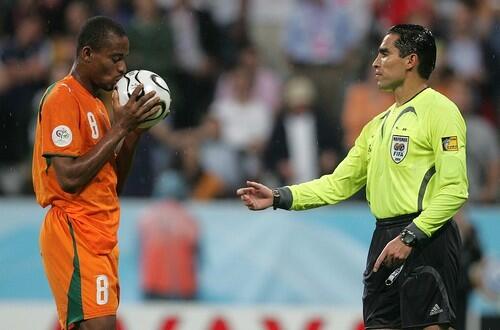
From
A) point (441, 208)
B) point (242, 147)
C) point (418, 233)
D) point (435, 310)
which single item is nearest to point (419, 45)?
point (441, 208)

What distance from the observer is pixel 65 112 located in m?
6.26

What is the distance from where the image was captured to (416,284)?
6281mm

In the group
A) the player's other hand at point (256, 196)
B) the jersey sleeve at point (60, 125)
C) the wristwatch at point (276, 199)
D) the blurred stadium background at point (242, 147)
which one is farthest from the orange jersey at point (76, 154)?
the blurred stadium background at point (242, 147)

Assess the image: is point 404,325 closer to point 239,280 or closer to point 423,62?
point 423,62

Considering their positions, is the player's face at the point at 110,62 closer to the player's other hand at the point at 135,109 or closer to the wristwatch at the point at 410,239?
the player's other hand at the point at 135,109

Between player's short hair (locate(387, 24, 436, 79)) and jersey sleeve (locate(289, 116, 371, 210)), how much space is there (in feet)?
1.76

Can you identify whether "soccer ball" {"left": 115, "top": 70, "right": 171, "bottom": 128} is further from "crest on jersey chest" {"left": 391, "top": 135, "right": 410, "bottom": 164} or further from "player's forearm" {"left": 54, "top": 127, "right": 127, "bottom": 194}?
"crest on jersey chest" {"left": 391, "top": 135, "right": 410, "bottom": 164}

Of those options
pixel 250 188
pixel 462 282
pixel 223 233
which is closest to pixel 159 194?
pixel 223 233

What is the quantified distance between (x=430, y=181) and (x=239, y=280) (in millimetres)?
5286

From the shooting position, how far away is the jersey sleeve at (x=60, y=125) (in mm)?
6219

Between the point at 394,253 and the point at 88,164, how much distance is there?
1748 millimetres

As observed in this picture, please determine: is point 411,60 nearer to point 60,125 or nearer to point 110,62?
point 110,62

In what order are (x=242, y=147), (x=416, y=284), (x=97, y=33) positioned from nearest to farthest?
(x=416, y=284)
(x=97, y=33)
(x=242, y=147)

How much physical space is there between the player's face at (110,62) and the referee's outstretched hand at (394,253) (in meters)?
1.82
